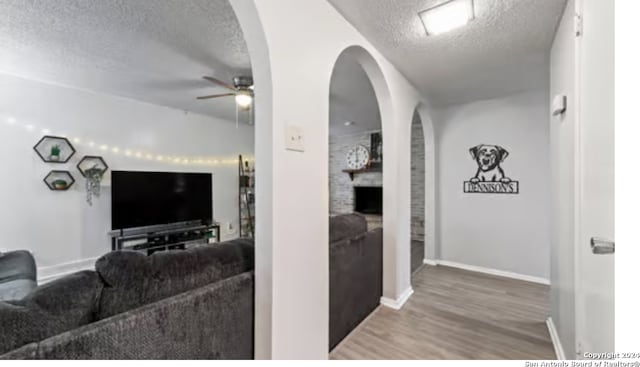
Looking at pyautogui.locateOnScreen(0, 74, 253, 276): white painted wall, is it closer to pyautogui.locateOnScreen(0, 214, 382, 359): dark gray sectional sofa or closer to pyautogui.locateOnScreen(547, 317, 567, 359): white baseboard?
pyautogui.locateOnScreen(0, 214, 382, 359): dark gray sectional sofa

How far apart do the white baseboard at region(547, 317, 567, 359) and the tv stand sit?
3.50 metres

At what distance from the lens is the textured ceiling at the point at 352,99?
8.73 feet

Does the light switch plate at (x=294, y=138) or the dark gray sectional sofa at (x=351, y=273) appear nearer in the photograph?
the light switch plate at (x=294, y=138)

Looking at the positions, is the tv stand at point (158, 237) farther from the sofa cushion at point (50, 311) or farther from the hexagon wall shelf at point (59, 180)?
the sofa cushion at point (50, 311)

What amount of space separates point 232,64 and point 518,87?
318 cm

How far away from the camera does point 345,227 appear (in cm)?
202

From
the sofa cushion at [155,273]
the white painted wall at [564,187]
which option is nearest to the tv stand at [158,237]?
the sofa cushion at [155,273]

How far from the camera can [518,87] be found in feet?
9.73

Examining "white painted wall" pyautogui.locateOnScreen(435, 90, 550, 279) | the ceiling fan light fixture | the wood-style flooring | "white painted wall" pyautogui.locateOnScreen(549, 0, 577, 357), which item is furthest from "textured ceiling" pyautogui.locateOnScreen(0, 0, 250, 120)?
"white painted wall" pyautogui.locateOnScreen(435, 90, 550, 279)

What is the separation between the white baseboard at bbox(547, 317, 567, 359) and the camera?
1677mm

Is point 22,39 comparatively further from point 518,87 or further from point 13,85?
point 518,87

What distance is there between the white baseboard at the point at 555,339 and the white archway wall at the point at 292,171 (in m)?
1.54

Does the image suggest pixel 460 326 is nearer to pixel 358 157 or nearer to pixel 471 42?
pixel 471 42
